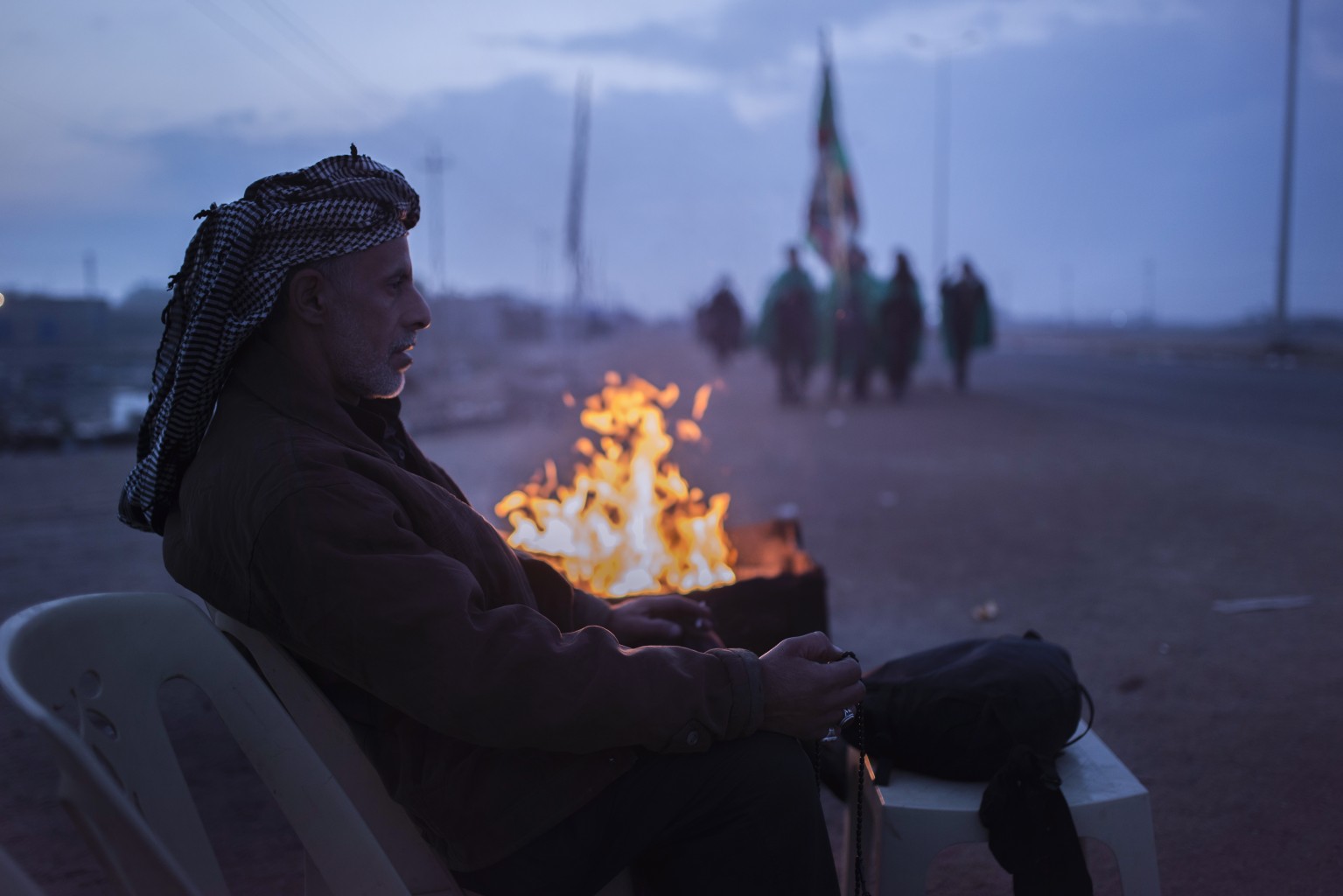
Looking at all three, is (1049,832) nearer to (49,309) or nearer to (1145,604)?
(1145,604)

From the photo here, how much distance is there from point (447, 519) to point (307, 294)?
49cm

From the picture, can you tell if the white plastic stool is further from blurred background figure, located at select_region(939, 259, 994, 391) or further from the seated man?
blurred background figure, located at select_region(939, 259, 994, 391)

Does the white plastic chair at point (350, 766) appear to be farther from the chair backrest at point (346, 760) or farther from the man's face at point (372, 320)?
the man's face at point (372, 320)

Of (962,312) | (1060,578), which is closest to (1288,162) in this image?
(962,312)

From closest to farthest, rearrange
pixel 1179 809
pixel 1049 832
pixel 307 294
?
pixel 307 294 < pixel 1049 832 < pixel 1179 809

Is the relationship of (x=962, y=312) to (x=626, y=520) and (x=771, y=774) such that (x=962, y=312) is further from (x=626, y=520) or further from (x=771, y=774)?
(x=771, y=774)

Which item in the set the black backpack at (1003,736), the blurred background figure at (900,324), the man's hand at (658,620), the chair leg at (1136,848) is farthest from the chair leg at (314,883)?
the blurred background figure at (900,324)

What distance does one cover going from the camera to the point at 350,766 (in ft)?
5.76

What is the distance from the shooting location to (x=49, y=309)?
14.0 m

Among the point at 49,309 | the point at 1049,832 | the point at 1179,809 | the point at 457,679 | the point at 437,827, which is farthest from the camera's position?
the point at 49,309

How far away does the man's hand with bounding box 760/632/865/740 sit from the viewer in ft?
5.90

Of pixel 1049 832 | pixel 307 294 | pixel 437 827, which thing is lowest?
pixel 1049 832

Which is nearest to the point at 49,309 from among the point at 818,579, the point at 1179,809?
the point at 818,579

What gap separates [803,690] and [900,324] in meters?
14.8
